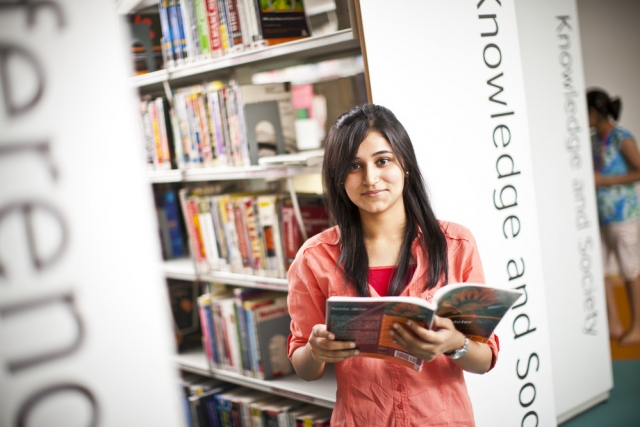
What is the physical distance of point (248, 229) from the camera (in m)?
2.85

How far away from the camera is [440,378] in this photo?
1693mm

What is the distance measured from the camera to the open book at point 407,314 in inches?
55.3

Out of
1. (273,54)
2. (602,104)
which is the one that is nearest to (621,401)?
(602,104)

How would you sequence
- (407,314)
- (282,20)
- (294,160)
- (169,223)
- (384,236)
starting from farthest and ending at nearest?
(169,223) → (282,20) → (294,160) → (384,236) → (407,314)

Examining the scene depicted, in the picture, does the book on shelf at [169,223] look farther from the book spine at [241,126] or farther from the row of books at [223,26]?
the book spine at [241,126]

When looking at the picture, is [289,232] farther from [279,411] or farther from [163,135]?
[163,135]

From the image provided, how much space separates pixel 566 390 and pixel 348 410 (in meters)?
2.10

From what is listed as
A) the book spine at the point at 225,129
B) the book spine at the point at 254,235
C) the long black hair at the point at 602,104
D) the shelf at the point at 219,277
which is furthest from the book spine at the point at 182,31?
the long black hair at the point at 602,104

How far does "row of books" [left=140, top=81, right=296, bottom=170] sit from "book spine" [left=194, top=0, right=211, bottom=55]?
17cm

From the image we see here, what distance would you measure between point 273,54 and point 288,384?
58.1 inches

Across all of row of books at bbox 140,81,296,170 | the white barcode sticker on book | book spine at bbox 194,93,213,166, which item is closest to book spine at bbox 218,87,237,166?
row of books at bbox 140,81,296,170

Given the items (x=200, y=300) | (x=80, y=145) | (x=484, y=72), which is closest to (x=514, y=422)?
(x=484, y=72)

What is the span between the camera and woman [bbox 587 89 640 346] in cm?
Answer: 397

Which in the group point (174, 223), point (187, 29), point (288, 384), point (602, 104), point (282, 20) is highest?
point (187, 29)
